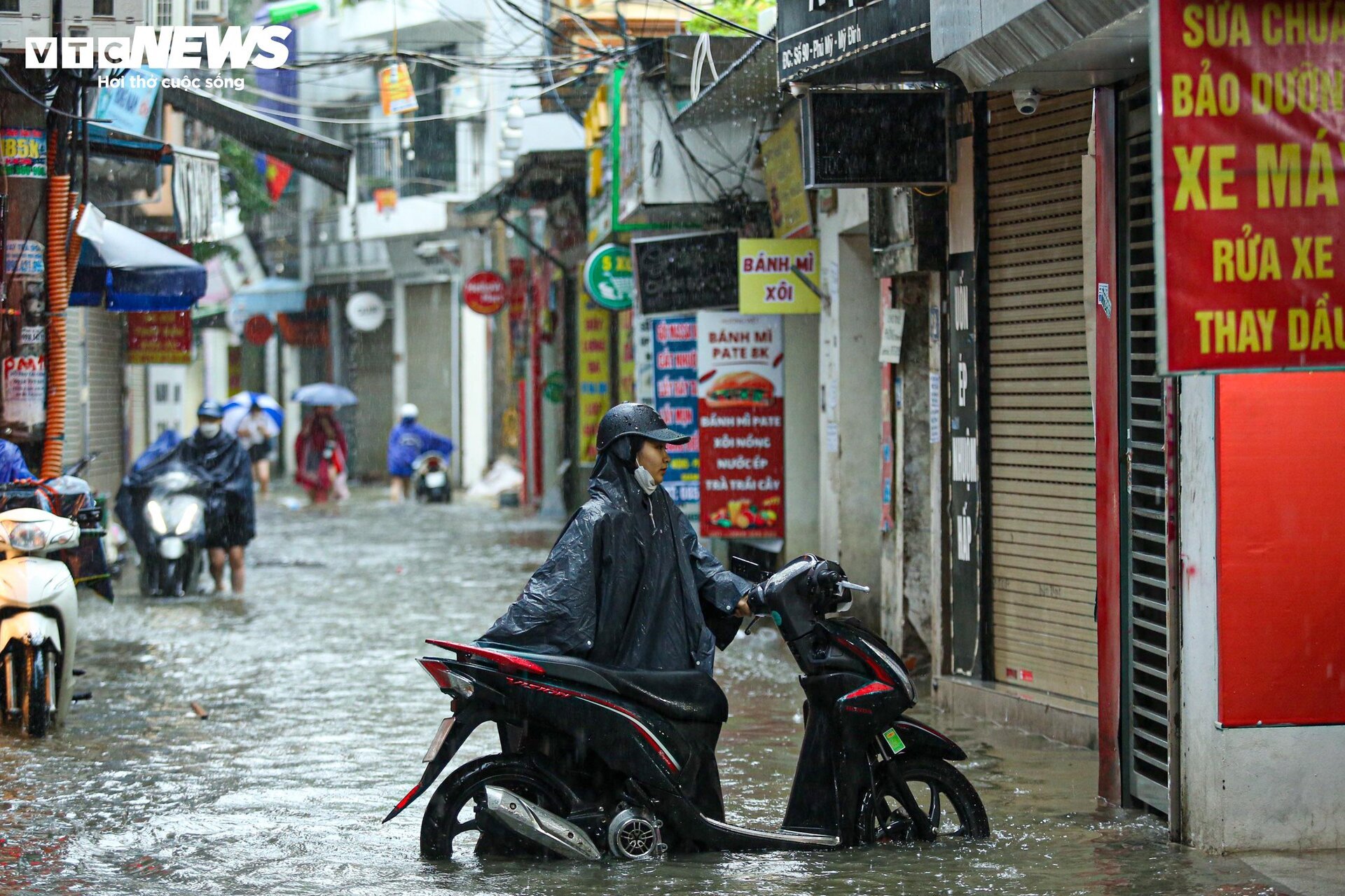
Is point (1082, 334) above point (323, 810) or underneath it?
above

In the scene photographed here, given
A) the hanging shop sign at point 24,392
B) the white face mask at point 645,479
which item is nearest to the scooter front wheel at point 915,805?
the white face mask at point 645,479

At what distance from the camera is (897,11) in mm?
8133

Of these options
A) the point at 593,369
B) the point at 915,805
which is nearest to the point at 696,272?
the point at 593,369

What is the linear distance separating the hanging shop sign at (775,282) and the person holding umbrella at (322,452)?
17169 mm

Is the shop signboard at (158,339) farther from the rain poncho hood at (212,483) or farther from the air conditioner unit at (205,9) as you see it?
the air conditioner unit at (205,9)

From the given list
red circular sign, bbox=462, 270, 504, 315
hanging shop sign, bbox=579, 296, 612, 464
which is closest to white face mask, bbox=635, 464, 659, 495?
hanging shop sign, bbox=579, 296, 612, 464

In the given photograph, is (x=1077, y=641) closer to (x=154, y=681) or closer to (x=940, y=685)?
(x=940, y=685)

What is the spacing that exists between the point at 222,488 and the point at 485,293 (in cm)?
1308

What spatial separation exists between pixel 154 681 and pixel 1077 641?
5.92 metres

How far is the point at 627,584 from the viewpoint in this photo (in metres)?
6.28

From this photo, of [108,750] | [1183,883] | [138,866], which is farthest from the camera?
[108,750]

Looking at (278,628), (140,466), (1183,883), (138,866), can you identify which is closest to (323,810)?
(138,866)

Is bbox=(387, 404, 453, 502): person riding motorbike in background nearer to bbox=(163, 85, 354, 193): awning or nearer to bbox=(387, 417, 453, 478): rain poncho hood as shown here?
bbox=(387, 417, 453, 478): rain poncho hood

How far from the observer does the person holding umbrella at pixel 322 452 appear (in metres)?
29.2
